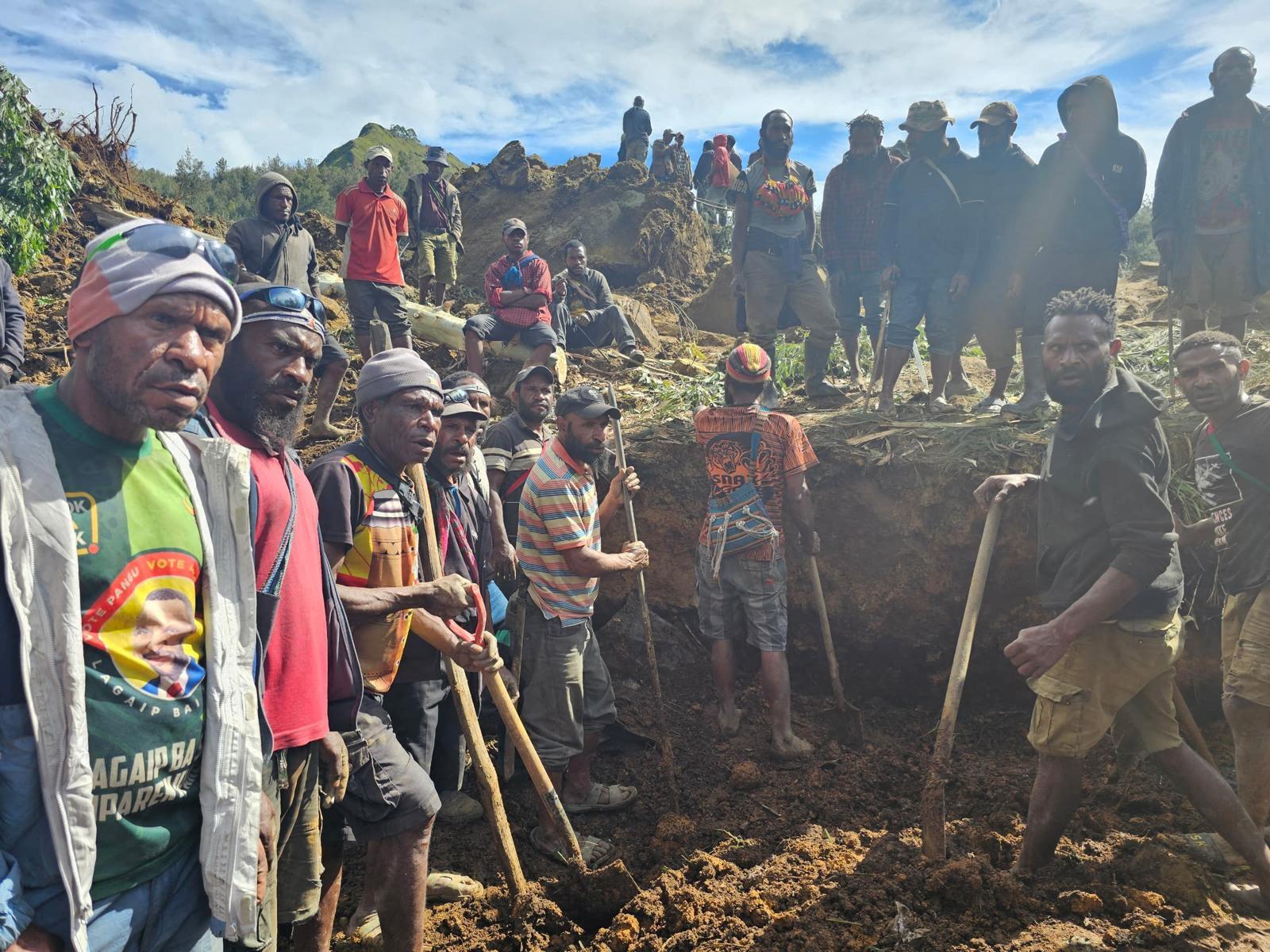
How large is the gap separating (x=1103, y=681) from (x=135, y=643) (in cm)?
340

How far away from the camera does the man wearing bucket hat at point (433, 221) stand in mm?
10898

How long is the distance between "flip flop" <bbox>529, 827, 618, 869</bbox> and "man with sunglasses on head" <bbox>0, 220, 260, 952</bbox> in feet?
7.59

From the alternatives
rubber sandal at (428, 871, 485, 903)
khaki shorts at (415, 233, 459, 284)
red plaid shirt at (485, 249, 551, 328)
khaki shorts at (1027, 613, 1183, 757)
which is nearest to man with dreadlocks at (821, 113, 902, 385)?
red plaid shirt at (485, 249, 551, 328)

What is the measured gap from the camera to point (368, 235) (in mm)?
7699

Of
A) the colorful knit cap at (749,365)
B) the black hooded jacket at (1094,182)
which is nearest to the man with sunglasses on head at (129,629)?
the colorful knit cap at (749,365)

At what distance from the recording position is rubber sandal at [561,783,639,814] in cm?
436

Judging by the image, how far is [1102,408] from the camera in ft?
10.5

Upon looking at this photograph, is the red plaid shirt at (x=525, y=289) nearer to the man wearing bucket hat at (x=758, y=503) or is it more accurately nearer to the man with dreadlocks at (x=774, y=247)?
the man with dreadlocks at (x=774, y=247)

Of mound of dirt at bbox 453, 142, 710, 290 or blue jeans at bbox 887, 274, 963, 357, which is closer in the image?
blue jeans at bbox 887, 274, 963, 357

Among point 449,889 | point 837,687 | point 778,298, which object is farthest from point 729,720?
point 778,298

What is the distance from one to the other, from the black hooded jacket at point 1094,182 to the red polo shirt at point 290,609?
5519 millimetres

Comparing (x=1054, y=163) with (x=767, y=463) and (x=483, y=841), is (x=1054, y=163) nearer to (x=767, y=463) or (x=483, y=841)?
(x=767, y=463)

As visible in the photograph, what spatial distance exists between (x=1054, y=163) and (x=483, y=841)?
5769 millimetres

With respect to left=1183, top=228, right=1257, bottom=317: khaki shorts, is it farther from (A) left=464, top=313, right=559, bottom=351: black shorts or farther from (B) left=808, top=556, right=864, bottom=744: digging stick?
(A) left=464, top=313, right=559, bottom=351: black shorts
